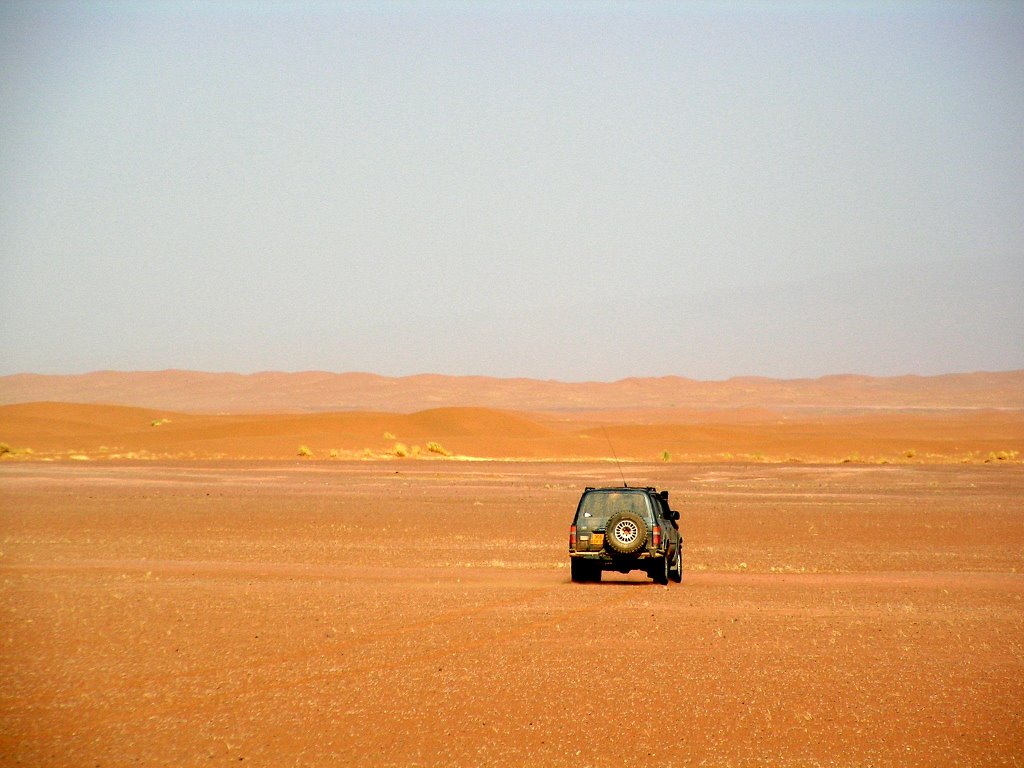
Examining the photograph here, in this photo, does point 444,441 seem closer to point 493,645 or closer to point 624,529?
point 624,529

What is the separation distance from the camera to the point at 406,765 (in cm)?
849

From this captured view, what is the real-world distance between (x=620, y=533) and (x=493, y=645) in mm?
4713

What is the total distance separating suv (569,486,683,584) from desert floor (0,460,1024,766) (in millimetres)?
468

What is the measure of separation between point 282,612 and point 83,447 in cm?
5267

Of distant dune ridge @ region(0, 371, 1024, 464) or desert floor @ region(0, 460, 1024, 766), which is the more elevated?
distant dune ridge @ region(0, 371, 1024, 464)

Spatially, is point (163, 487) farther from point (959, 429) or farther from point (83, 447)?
point (959, 429)

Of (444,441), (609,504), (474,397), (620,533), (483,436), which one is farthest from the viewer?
(474,397)

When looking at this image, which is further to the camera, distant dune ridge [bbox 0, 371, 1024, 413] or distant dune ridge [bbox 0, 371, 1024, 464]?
distant dune ridge [bbox 0, 371, 1024, 413]

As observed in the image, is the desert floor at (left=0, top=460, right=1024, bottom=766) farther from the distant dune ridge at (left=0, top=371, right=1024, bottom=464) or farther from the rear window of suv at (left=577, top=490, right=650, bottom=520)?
the distant dune ridge at (left=0, top=371, right=1024, bottom=464)

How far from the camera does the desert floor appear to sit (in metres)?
9.13

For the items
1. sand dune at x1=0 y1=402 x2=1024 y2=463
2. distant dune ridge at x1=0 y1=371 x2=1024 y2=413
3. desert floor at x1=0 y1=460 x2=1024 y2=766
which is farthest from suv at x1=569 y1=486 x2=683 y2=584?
distant dune ridge at x1=0 y1=371 x2=1024 y2=413

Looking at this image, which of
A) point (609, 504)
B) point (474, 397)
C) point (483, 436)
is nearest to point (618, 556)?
point (609, 504)

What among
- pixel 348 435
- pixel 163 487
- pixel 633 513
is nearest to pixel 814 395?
pixel 348 435

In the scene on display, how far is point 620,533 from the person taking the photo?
17359 millimetres
